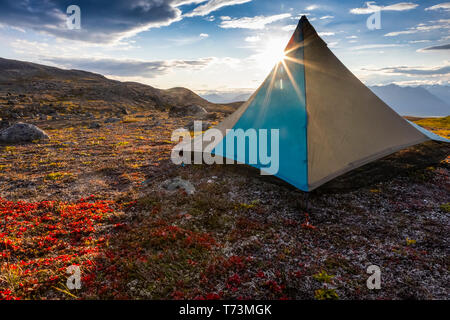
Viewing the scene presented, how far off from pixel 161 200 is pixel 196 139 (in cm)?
613

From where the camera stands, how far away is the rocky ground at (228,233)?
6.75 m

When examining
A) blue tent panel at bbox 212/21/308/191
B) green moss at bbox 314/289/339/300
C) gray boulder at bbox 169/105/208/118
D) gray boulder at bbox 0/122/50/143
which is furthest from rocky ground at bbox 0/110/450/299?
gray boulder at bbox 169/105/208/118

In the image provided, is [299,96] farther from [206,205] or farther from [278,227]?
[206,205]

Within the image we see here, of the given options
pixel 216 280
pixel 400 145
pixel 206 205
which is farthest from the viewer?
pixel 400 145

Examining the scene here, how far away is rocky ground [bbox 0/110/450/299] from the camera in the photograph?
6746 mm

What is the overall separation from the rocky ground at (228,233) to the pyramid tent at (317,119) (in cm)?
208

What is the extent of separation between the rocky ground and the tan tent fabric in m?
2.13

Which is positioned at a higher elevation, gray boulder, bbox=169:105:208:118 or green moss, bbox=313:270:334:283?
gray boulder, bbox=169:105:208:118

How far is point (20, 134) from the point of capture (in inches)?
1104

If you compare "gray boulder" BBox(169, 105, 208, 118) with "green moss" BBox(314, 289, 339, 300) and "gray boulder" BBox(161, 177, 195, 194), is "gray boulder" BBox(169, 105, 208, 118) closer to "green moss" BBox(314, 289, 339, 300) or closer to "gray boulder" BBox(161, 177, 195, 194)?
"gray boulder" BBox(161, 177, 195, 194)

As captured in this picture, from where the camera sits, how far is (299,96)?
38.3 ft

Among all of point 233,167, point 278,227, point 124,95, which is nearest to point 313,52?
point 233,167

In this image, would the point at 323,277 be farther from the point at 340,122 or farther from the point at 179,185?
the point at 179,185

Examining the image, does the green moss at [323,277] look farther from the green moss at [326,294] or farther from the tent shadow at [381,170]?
the tent shadow at [381,170]
